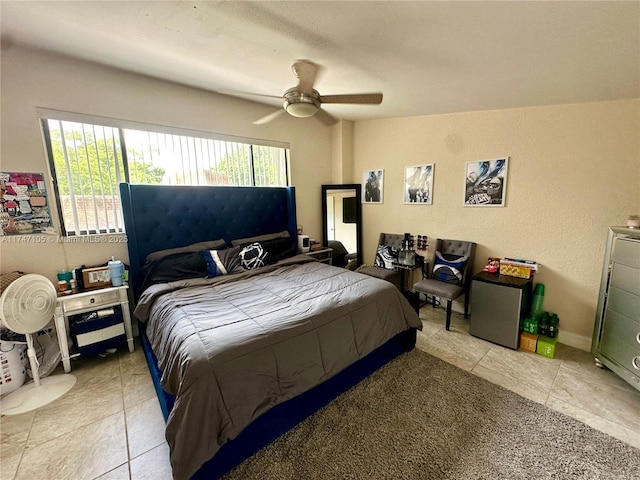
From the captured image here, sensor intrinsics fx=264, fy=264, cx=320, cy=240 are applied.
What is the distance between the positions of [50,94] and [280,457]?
10.7ft

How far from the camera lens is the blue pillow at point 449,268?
303 cm

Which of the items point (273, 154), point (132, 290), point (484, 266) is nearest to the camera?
point (132, 290)

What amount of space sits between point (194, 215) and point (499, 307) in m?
3.36

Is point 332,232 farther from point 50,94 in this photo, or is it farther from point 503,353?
point 50,94

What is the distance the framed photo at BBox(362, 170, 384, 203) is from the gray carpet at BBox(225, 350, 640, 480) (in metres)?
2.66

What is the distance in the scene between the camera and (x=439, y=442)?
62.5 inches

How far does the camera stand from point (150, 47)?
1995mm

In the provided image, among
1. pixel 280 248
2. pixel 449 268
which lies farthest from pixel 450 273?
pixel 280 248

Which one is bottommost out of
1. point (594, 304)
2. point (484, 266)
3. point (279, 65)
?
point (594, 304)

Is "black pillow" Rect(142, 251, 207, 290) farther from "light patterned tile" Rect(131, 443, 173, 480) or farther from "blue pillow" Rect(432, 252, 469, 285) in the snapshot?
"blue pillow" Rect(432, 252, 469, 285)

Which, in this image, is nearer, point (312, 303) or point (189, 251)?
point (312, 303)

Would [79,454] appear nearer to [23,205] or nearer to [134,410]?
[134,410]

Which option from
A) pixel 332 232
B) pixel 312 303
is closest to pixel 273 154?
pixel 332 232

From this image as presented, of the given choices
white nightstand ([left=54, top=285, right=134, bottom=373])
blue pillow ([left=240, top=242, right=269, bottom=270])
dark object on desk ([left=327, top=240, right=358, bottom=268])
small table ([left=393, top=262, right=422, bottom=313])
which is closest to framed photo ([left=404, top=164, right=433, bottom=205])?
small table ([left=393, top=262, right=422, bottom=313])
